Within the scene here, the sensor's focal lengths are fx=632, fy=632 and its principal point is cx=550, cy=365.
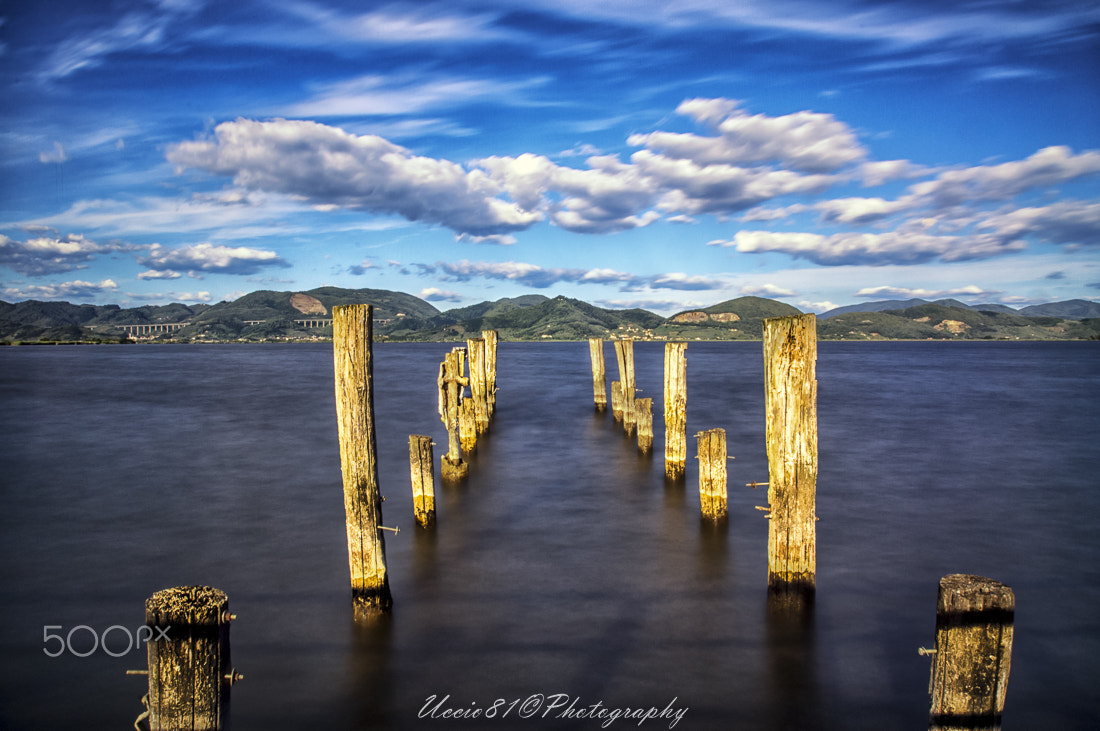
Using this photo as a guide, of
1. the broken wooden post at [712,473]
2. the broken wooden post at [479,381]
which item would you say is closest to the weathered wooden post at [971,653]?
the broken wooden post at [712,473]

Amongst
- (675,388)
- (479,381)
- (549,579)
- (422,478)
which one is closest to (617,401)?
(479,381)

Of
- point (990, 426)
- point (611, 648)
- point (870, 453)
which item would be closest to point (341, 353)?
point (611, 648)

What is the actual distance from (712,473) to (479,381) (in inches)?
466

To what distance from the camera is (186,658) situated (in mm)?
3467

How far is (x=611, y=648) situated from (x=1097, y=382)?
5783 centimetres

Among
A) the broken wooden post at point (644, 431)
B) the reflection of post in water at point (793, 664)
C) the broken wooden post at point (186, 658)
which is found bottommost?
the reflection of post in water at point (793, 664)

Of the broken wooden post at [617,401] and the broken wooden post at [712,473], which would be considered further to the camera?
the broken wooden post at [617,401]

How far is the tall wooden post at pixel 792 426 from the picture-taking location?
22.3 ft

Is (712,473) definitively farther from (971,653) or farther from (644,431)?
(971,653)
